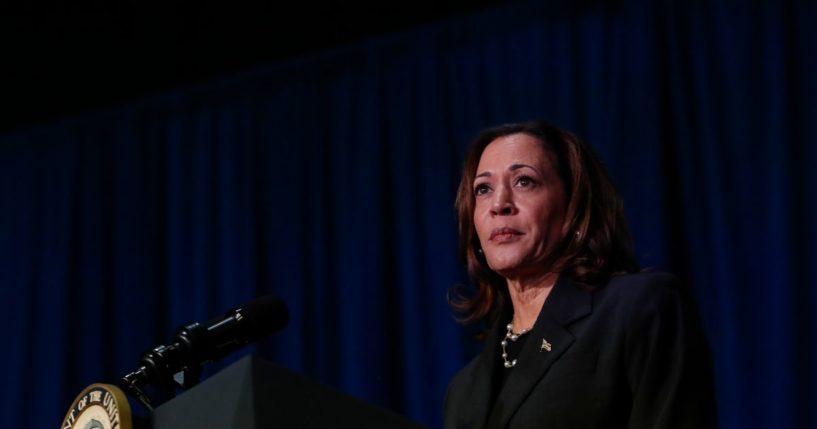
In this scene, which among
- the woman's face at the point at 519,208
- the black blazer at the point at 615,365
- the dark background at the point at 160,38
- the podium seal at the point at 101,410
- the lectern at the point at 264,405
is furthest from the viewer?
the dark background at the point at 160,38

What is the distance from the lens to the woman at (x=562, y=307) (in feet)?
6.14

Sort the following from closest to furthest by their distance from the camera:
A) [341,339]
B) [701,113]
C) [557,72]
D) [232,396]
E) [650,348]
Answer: [232,396]
[650,348]
[701,113]
[557,72]
[341,339]

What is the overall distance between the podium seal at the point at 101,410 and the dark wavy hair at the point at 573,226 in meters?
1.01

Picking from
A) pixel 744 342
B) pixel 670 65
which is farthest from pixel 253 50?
pixel 744 342

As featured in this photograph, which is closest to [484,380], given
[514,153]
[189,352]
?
[514,153]

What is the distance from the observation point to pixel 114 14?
4145 mm

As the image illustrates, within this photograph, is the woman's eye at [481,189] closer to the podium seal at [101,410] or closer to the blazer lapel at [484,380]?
the blazer lapel at [484,380]

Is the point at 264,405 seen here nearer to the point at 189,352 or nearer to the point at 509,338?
the point at 189,352

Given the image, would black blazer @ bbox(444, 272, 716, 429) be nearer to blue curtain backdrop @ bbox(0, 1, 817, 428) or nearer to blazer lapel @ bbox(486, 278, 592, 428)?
blazer lapel @ bbox(486, 278, 592, 428)

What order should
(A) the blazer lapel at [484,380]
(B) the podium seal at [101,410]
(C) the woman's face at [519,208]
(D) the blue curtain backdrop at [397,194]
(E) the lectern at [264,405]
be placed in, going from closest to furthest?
(E) the lectern at [264,405]
(B) the podium seal at [101,410]
(A) the blazer lapel at [484,380]
(C) the woman's face at [519,208]
(D) the blue curtain backdrop at [397,194]

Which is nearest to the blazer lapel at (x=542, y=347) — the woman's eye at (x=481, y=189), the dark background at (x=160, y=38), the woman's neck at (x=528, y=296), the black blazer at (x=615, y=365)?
the black blazer at (x=615, y=365)

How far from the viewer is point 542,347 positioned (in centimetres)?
203

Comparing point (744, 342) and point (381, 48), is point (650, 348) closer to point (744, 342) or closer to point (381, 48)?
point (744, 342)

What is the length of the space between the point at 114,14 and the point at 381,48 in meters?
1.02
